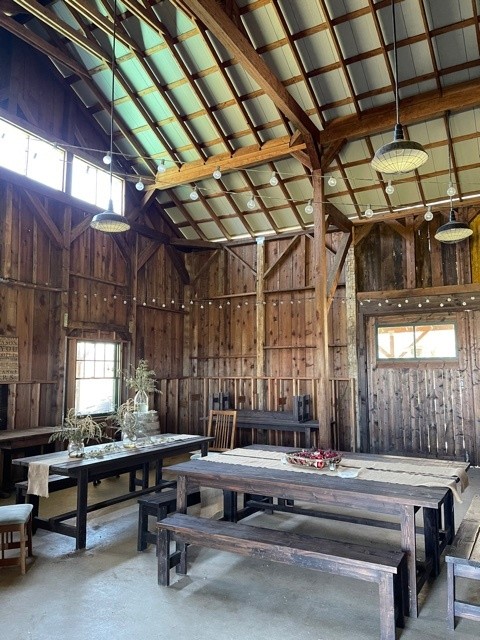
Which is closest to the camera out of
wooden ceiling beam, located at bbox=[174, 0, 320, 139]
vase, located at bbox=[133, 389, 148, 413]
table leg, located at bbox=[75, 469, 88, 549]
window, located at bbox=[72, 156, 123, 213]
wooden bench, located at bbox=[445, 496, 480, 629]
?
wooden bench, located at bbox=[445, 496, 480, 629]

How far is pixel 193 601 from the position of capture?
307 cm

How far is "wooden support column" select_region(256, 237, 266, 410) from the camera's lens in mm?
9141

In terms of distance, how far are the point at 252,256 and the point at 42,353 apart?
468cm

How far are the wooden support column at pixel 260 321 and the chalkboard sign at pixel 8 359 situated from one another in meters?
4.52

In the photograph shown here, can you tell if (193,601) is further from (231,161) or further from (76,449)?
(231,161)

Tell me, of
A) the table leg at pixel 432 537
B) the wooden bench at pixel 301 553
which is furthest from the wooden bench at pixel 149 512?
the table leg at pixel 432 537

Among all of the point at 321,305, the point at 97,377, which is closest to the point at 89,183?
the point at 97,377

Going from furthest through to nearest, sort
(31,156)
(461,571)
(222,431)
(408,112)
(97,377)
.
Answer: (222,431) < (97,377) < (31,156) < (408,112) < (461,571)

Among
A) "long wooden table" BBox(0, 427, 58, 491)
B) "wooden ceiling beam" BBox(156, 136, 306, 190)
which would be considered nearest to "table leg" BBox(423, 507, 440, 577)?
"long wooden table" BBox(0, 427, 58, 491)

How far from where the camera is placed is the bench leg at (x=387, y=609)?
8.40 feet

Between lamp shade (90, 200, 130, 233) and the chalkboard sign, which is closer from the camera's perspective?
lamp shade (90, 200, 130, 233)

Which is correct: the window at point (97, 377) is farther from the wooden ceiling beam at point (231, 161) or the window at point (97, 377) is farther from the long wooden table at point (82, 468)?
the wooden ceiling beam at point (231, 161)

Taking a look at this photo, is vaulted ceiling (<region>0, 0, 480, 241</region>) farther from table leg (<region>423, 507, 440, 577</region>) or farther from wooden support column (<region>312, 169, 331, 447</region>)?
table leg (<region>423, 507, 440, 577</region>)

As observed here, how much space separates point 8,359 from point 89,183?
3.34m
